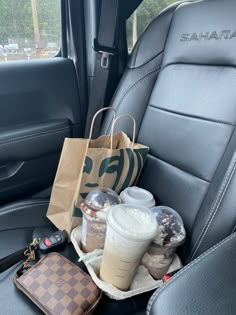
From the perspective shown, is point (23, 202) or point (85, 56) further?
point (85, 56)

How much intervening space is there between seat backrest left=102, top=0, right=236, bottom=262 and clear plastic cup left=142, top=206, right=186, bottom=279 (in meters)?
0.06

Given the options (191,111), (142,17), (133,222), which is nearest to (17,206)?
(133,222)

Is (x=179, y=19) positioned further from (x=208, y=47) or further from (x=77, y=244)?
(x=77, y=244)

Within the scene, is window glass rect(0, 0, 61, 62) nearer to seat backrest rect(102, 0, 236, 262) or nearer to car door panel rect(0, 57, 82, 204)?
car door panel rect(0, 57, 82, 204)

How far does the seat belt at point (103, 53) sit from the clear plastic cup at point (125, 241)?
605mm

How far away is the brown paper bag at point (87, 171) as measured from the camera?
3.01 ft

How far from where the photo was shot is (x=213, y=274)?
1.83 ft

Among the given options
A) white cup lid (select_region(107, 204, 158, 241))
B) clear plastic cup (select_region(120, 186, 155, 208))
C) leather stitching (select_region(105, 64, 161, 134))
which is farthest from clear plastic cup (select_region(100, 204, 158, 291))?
leather stitching (select_region(105, 64, 161, 134))

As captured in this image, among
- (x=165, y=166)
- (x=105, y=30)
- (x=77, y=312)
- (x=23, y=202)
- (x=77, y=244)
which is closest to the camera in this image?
(x=77, y=312)

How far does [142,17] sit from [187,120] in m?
0.64

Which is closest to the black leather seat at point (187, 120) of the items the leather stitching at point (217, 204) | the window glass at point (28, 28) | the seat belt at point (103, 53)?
the leather stitching at point (217, 204)

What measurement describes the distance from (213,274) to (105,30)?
1.00 meters

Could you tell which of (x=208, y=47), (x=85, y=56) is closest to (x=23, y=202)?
(x=85, y=56)

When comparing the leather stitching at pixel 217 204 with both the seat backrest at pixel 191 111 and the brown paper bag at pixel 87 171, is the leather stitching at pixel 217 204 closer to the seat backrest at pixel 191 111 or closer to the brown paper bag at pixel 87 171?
the seat backrest at pixel 191 111
